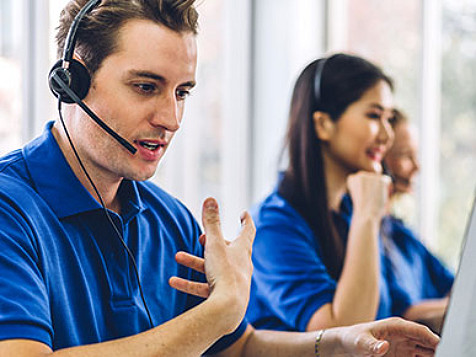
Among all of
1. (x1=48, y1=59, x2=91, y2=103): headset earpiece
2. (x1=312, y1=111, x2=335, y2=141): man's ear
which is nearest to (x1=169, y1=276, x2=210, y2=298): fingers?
(x1=48, y1=59, x2=91, y2=103): headset earpiece

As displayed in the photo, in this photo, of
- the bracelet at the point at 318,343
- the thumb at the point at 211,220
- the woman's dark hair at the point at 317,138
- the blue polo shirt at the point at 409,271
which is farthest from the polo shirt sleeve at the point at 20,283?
the blue polo shirt at the point at 409,271

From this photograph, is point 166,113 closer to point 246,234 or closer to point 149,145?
point 149,145

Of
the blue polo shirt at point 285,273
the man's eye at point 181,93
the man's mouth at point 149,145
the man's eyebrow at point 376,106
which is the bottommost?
the blue polo shirt at point 285,273

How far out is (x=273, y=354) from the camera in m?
1.13

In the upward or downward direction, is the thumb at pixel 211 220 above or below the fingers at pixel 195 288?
above

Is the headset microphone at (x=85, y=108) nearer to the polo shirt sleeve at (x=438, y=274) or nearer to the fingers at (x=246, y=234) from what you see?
the fingers at (x=246, y=234)

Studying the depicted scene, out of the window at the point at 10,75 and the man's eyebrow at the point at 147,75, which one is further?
the window at the point at 10,75

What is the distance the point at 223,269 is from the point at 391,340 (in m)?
0.31

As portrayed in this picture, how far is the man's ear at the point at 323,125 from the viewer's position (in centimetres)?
178

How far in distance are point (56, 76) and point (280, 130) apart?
1.69 metres

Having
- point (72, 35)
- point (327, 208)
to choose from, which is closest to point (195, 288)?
point (72, 35)

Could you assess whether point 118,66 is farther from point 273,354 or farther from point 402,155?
point 402,155

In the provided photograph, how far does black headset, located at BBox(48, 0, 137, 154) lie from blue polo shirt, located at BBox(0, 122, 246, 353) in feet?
0.32

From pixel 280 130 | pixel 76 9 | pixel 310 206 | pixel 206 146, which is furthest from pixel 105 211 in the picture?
pixel 280 130
